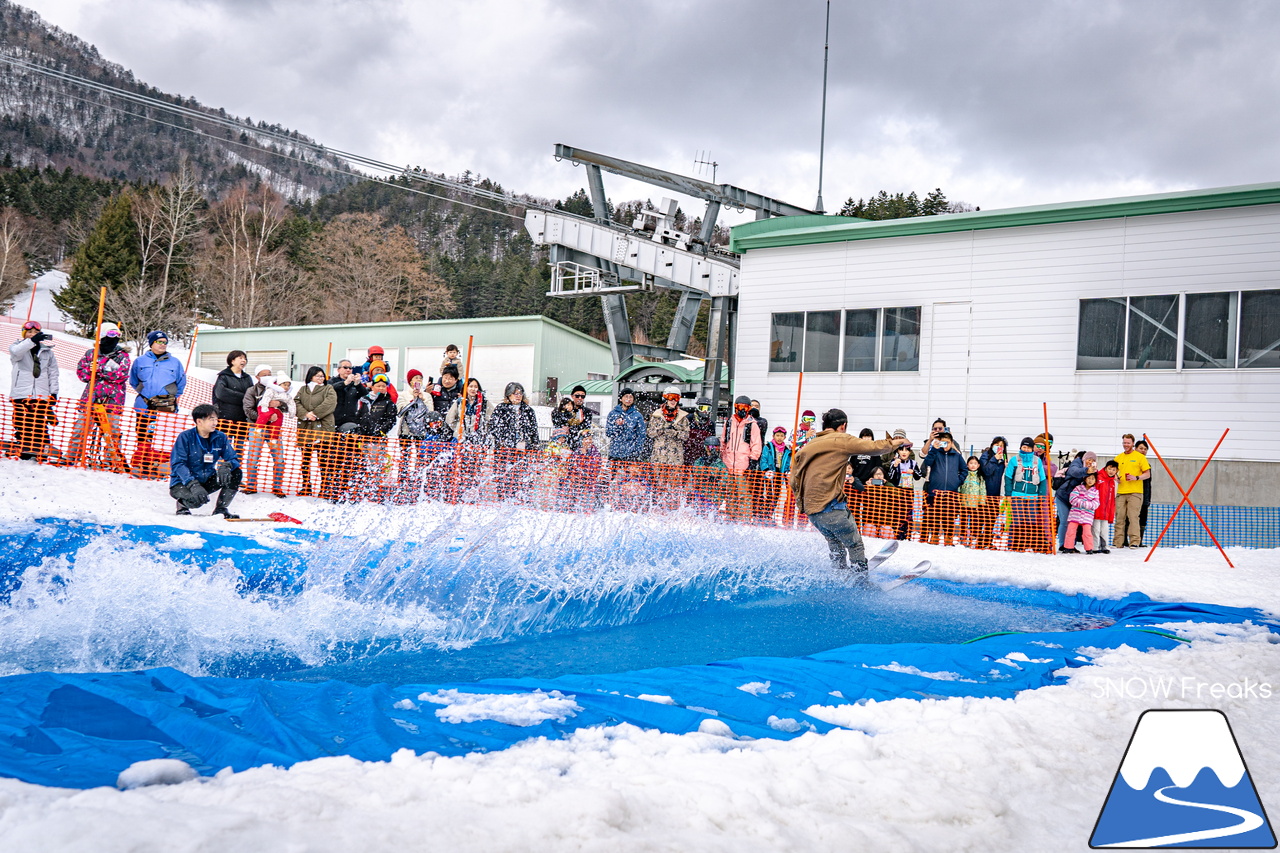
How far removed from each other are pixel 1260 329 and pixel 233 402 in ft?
50.7

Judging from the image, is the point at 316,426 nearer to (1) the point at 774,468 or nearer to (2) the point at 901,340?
(1) the point at 774,468

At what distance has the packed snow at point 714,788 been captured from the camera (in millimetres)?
2211

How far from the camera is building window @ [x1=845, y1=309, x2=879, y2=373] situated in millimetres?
16138

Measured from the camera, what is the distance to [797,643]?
5891mm

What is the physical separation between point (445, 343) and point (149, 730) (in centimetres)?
3351

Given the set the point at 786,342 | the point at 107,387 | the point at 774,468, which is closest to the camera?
the point at 107,387

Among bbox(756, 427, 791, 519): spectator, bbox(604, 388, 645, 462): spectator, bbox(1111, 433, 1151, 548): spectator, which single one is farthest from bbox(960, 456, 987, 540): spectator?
bbox(604, 388, 645, 462): spectator

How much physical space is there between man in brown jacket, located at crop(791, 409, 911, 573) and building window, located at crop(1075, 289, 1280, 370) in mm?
8179

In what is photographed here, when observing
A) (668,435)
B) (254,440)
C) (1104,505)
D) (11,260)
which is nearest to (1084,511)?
(1104,505)

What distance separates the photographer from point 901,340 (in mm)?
15836

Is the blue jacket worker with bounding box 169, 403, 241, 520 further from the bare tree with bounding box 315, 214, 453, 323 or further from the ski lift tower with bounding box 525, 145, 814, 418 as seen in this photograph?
the bare tree with bounding box 315, 214, 453, 323

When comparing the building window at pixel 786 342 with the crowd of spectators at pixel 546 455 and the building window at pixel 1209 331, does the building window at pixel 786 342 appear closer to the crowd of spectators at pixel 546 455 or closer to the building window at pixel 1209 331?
the crowd of spectators at pixel 546 455

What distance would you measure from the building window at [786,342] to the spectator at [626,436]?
19.0ft

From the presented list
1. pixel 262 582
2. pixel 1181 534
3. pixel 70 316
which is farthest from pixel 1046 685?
pixel 70 316
